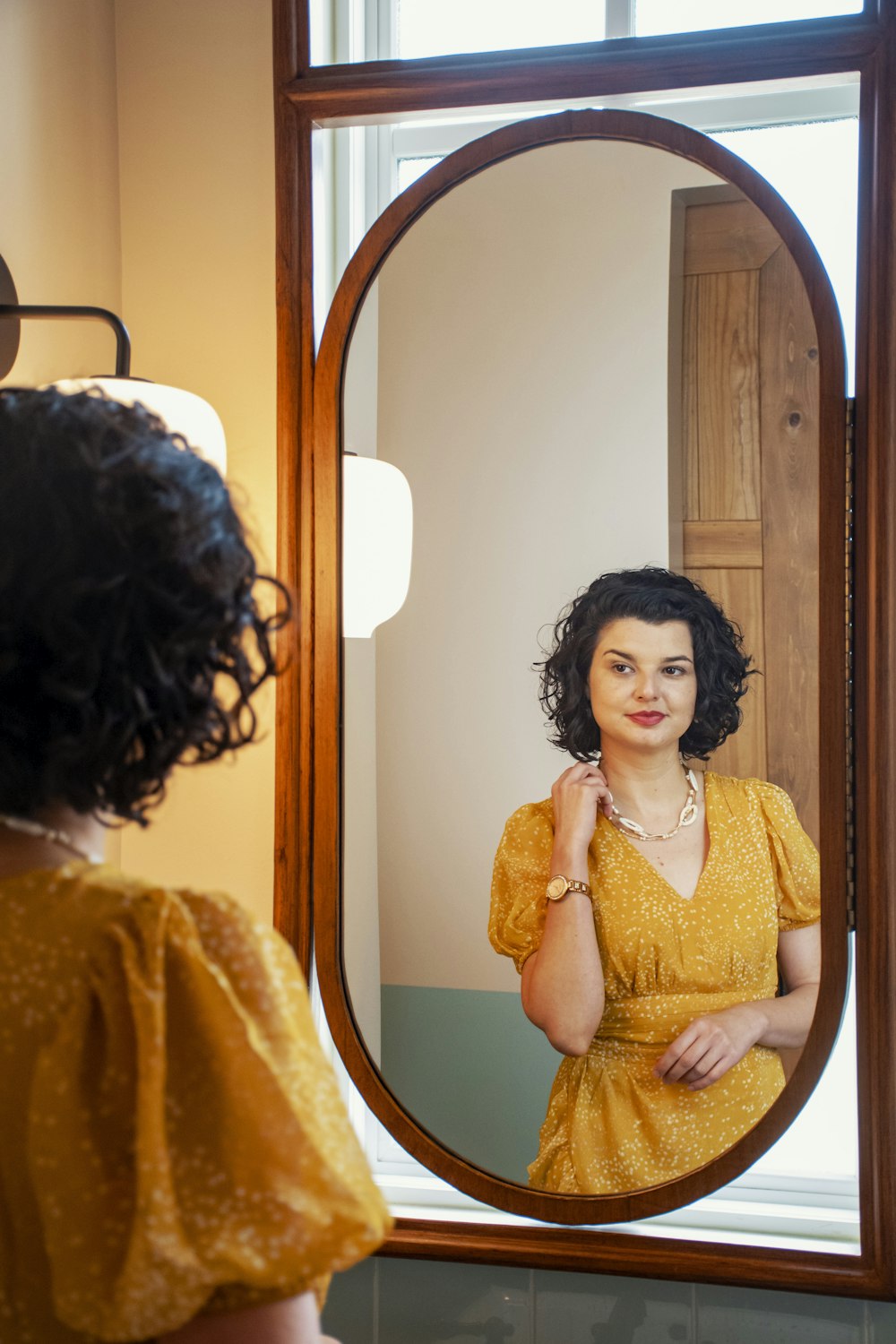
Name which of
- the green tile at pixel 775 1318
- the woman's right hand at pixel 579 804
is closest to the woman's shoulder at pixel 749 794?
the woman's right hand at pixel 579 804

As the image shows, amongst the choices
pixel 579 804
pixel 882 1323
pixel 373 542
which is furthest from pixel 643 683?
pixel 882 1323

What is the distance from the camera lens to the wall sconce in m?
1.08

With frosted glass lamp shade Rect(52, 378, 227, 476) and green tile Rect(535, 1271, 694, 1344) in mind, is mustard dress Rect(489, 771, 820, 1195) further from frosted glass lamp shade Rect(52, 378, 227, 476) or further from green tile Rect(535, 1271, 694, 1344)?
frosted glass lamp shade Rect(52, 378, 227, 476)

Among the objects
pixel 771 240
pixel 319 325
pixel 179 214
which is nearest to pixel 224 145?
pixel 179 214

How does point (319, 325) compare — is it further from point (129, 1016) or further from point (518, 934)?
point (129, 1016)

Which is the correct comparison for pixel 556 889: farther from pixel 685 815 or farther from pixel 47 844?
pixel 47 844

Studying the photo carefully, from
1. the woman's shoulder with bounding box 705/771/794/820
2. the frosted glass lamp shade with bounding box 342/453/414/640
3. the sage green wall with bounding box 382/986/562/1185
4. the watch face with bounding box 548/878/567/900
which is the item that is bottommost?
the sage green wall with bounding box 382/986/562/1185

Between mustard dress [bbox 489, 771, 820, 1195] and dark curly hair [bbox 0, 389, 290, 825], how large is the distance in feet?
2.36

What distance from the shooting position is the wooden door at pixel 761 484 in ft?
3.86

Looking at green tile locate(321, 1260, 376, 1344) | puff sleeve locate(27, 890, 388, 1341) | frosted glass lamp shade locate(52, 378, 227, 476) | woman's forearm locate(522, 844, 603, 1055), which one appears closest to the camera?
puff sleeve locate(27, 890, 388, 1341)

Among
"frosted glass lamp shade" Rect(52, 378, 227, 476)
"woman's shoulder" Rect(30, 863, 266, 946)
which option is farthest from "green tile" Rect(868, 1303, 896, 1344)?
"frosted glass lamp shade" Rect(52, 378, 227, 476)

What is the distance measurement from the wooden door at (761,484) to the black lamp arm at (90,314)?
0.58 m

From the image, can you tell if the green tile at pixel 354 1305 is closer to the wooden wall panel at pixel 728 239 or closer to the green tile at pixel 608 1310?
the green tile at pixel 608 1310

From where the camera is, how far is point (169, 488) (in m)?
0.54
